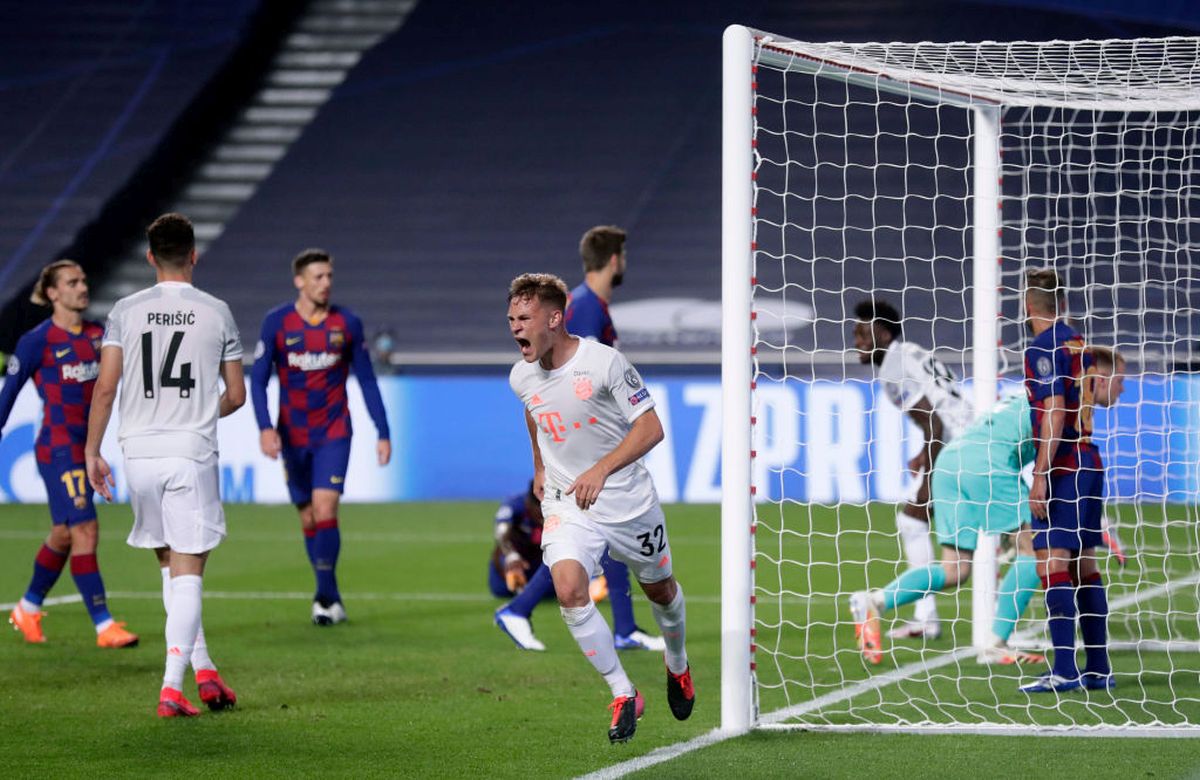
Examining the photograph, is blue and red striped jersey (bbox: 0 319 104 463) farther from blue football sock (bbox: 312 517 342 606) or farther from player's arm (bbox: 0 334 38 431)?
blue football sock (bbox: 312 517 342 606)

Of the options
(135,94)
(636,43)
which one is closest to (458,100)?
(636,43)

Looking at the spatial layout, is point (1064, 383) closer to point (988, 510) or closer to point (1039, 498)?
point (1039, 498)

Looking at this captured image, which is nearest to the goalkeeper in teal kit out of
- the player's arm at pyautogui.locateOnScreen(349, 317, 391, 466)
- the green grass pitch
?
the green grass pitch

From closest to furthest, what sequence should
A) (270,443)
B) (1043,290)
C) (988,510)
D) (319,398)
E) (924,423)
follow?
1. (1043,290)
2. (988,510)
3. (270,443)
4. (924,423)
5. (319,398)

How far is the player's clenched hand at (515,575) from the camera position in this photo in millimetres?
9867

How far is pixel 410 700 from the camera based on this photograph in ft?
22.2

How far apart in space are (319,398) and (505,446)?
8.05m

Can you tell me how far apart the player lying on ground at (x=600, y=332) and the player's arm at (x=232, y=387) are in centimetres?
176

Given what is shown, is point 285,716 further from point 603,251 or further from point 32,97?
point 32,97

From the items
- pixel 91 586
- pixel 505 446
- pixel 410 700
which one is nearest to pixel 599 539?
pixel 410 700

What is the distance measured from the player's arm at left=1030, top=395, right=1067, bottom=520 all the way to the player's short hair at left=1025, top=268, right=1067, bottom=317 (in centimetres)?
39

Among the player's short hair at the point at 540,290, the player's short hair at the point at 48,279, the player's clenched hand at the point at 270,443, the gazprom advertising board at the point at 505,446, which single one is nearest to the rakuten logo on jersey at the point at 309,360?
the player's clenched hand at the point at 270,443

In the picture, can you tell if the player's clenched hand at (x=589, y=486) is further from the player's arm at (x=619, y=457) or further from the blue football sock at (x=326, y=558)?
the blue football sock at (x=326, y=558)

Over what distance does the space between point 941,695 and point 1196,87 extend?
291 centimetres
